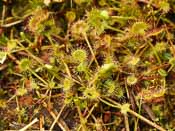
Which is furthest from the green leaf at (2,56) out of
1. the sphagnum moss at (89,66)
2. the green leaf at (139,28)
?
the green leaf at (139,28)

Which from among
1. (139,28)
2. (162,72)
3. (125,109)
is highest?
(139,28)

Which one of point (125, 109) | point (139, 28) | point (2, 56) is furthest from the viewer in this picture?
point (2, 56)

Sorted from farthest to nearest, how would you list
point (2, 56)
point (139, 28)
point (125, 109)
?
point (2, 56) → point (139, 28) → point (125, 109)

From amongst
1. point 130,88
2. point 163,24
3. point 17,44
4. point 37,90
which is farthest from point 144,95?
point 17,44

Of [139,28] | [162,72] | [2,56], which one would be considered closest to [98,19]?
[139,28]

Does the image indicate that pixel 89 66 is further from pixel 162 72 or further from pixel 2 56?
pixel 2 56

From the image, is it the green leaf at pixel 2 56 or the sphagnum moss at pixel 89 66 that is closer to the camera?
the sphagnum moss at pixel 89 66

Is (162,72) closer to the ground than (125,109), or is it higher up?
higher up

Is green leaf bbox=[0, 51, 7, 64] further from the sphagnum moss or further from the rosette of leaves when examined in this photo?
the rosette of leaves

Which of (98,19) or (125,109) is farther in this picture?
(98,19)

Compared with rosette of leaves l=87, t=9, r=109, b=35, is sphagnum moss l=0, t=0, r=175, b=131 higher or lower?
lower

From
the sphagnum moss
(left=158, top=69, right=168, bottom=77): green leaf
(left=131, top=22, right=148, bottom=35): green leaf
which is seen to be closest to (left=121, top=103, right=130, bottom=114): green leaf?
the sphagnum moss

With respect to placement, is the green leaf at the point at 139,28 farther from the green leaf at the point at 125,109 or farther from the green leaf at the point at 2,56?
the green leaf at the point at 2,56
